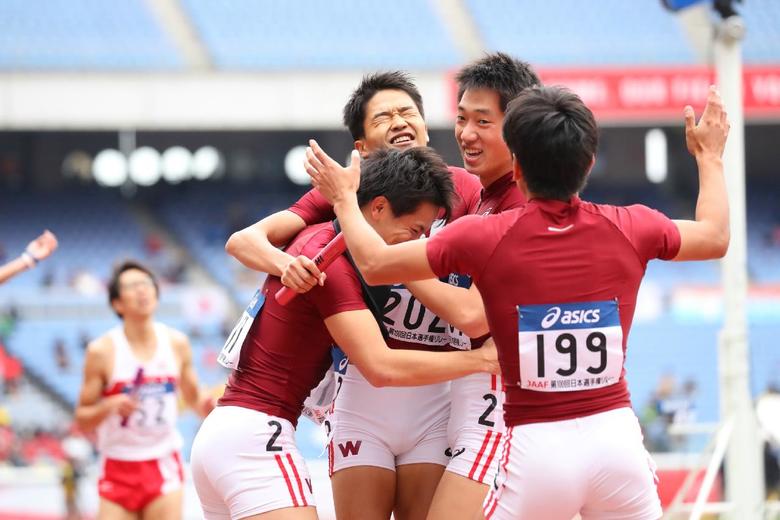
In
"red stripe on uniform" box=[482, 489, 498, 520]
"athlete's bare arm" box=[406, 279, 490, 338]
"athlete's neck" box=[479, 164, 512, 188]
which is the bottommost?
"red stripe on uniform" box=[482, 489, 498, 520]

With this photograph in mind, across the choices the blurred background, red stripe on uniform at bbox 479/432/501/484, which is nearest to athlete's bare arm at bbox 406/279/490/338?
red stripe on uniform at bbox 479/432/501/484

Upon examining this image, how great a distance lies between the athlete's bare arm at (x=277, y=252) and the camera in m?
3.90

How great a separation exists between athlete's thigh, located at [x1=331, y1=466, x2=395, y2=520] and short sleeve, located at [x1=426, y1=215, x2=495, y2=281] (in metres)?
1.36

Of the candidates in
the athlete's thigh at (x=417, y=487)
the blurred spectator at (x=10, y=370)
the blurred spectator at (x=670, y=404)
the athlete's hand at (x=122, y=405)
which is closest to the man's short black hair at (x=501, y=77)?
the athlete's thigh at (x=417, y=487)

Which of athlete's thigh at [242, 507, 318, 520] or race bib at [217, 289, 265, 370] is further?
race bib at [217, 289, 265, 370]

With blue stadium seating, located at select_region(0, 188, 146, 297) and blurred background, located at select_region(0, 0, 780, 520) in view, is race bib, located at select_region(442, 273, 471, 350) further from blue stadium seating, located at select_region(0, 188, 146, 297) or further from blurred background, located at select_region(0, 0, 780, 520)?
blue stadium seating, located at select_region(0, 188, 146, 297)

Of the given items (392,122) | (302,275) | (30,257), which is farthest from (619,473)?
(30,257)

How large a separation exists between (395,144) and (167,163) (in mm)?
21108

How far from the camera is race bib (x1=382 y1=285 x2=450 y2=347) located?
14.5ft

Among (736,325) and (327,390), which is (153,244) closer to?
(736,325)

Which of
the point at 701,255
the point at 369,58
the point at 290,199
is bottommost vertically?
the point at 701,255

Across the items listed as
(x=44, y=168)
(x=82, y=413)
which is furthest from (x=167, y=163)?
(x=82, y=413)

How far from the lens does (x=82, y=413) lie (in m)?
7.50

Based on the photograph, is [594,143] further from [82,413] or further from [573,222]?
[82,413]
